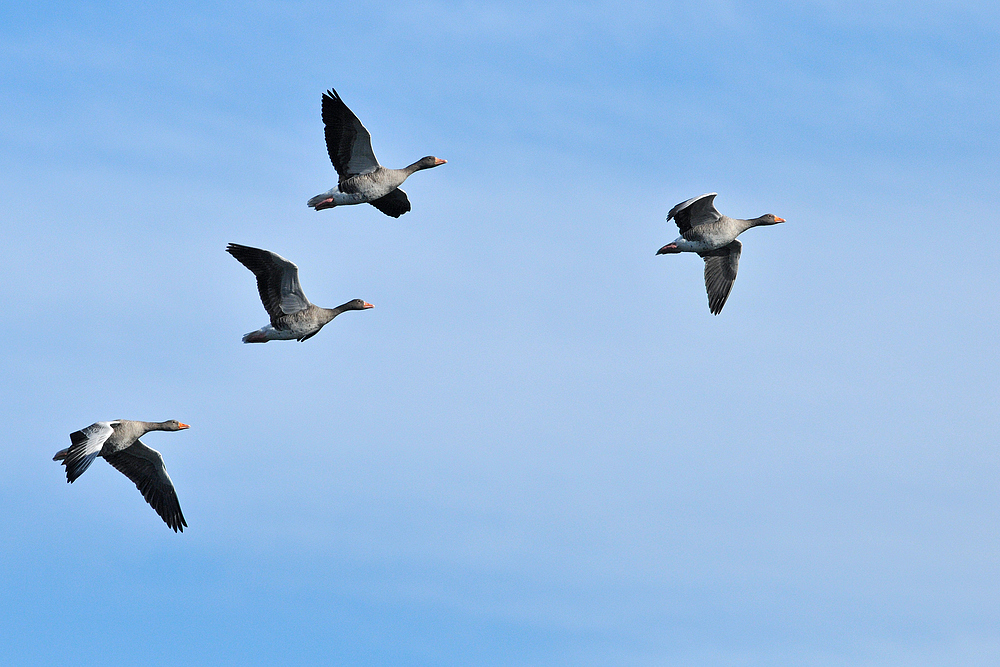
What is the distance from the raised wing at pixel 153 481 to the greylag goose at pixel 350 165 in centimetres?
757

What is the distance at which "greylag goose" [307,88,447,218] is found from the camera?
107 ft

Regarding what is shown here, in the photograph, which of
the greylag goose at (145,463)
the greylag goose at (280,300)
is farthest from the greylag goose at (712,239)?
the greylag goose at (145,463)

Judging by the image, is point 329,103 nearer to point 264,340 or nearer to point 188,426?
point 264,340

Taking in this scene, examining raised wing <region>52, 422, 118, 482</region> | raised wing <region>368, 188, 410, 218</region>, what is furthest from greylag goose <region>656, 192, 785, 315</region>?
raised wing <region>52, 422, 118, 482</region>

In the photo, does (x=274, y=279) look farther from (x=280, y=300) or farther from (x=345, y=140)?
(x=345, y=140)

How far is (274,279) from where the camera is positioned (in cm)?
3134

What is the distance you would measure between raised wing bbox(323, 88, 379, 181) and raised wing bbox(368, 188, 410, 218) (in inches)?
106

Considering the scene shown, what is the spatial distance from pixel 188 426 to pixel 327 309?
16.0 ft

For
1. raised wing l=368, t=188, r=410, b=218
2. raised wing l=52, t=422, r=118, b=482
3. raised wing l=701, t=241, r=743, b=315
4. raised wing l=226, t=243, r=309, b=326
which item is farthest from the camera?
raised wing l=701, t=241, r=743, b=315

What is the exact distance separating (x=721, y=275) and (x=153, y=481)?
16.2 metres

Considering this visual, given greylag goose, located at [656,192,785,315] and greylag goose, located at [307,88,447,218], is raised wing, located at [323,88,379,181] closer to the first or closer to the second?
greylag goose, located at [307,88,447,218]

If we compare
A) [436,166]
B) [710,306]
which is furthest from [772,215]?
[436,166]

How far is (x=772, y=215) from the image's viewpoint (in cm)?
3728

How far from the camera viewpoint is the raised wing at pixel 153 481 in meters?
32.5
